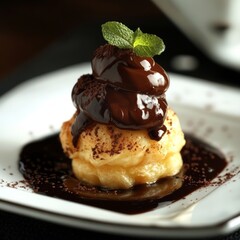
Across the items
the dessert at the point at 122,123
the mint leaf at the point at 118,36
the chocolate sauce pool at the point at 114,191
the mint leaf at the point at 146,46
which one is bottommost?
the chocolate sauce pool at the point at 114,191

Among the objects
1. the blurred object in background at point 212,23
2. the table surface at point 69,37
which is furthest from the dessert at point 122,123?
the table surface at point 69,37

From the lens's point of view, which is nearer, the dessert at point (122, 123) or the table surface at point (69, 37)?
the dessert at point (122, 123)

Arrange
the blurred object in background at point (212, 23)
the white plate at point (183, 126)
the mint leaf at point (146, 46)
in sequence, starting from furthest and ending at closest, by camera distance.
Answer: the blurred object in background at point (212, 23), the mint leaf at point (146, 46), the white plate at point (183, 126)

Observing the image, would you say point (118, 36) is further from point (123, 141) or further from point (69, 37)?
point (69, 37)

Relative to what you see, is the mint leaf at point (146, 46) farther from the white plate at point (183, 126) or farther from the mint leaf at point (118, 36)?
the white plate at point (183, 126)

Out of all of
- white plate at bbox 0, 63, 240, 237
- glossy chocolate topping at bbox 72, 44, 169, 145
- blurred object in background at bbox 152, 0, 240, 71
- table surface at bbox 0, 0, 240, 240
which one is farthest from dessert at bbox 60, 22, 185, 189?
table surface at bbox 0, 0, 240, 240

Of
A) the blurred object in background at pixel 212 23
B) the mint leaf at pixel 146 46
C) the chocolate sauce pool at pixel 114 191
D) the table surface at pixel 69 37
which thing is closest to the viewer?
the chocolate sauce pool at pixel 114 191
